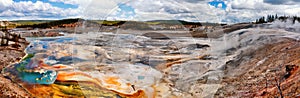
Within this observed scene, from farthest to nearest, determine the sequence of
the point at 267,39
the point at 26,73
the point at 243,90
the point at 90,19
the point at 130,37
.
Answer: the point at 267,39 < the point at 243,90 < the point at 26,73 < the point at 130,37 < the point at 90,19

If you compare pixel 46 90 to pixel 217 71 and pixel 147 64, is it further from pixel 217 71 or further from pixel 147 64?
pixel 217 71

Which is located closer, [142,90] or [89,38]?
[142,90]

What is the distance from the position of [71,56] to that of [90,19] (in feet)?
8.60

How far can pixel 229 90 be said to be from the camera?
7773 mm

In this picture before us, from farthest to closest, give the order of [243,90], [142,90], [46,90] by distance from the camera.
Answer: [243,90] < [46,90] < [142,90]

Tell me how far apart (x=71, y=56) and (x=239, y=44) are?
7325 millimetres

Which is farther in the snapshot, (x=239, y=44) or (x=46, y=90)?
(x=239, y=44)

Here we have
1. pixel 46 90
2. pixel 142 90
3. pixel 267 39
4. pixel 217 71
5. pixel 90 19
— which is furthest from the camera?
pixel 267 39

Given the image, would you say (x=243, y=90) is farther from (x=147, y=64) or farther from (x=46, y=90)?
(x=46, y=90)

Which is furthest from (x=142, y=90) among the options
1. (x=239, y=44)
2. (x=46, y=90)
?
(x=239, y=44)

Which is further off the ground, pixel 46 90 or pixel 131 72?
pixel 131 72

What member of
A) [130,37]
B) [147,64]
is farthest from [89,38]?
[147,64]

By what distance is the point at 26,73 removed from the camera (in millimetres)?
6867

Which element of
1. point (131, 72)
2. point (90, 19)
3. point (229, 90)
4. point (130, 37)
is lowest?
point (229, 90)
